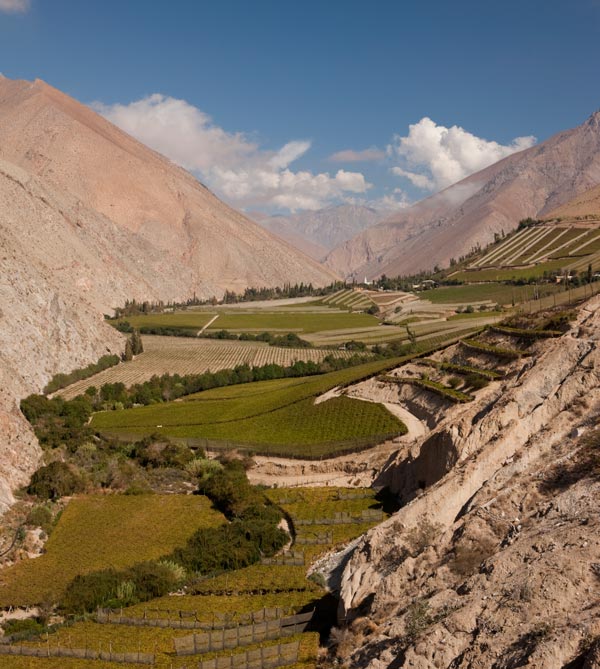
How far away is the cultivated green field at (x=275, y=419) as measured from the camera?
6297 centimetres

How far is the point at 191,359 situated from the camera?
4742 inches

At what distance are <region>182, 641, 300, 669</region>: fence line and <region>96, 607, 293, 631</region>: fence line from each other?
10.1 ft

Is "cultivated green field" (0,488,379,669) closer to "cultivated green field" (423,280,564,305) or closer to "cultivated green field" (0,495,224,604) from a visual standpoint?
"cultivated green field" (0,495,224,604)

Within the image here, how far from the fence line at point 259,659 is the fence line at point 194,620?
121 inches

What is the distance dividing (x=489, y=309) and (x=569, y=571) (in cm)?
12911

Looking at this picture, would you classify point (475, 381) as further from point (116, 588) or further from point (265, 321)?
point (265, 321)

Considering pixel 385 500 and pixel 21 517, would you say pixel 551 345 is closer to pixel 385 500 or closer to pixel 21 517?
pixel 385 500

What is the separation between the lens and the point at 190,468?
60781 mm

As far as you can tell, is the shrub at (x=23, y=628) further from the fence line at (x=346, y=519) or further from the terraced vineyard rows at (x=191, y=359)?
the terraced vineyard rows at (x=191, y=359)

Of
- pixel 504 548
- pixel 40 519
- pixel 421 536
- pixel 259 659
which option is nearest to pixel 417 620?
pixel 504 548

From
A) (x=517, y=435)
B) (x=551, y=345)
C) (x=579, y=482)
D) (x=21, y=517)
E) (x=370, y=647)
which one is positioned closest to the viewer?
(x=370, y=647)

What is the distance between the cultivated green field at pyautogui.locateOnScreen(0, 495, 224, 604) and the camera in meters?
37.7

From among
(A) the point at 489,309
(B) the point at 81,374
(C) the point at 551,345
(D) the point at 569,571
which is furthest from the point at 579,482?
(A) the point at 489,309

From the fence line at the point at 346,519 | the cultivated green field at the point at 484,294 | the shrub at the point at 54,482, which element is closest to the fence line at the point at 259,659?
the fence line at the point at 346,519
